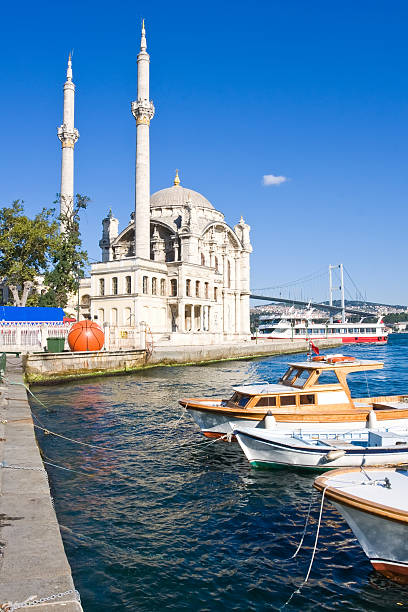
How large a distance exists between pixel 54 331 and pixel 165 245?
113 ft

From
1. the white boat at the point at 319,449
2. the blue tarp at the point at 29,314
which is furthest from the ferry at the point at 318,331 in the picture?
the white boat at the point at 319,449

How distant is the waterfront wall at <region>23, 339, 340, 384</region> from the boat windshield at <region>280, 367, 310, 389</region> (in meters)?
16.8

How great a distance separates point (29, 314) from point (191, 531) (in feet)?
112

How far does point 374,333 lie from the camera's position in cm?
9612

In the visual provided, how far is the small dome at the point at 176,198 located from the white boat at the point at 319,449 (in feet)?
204

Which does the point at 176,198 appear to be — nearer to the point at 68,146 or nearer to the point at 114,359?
the point at 68,146

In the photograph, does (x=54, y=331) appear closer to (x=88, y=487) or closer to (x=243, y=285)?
(x=88, y=487)

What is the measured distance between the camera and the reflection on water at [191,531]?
7.01 meters

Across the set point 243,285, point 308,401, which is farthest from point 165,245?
point 308,401

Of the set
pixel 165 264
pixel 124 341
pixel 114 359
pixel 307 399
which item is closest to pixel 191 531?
pixel 307 399

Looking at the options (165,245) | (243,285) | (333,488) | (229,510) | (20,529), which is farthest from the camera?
(243,285)

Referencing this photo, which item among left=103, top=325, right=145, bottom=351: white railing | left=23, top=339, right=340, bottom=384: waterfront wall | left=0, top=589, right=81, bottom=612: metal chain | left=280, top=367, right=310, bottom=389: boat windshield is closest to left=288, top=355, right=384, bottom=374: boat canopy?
left=280, top=367, right=310, bottom=389: boat windshield

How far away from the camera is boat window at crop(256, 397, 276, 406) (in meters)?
14.0

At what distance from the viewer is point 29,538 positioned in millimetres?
6141
